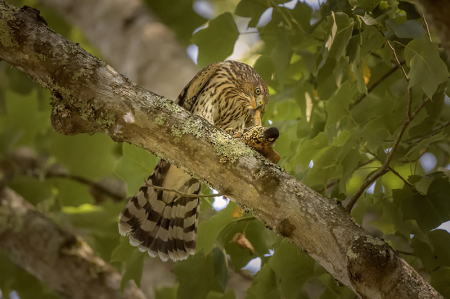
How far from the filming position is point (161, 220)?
3.29 metres

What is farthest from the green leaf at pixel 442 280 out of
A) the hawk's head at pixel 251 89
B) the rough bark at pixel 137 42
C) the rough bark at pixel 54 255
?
the rough bark at pixel 137 42

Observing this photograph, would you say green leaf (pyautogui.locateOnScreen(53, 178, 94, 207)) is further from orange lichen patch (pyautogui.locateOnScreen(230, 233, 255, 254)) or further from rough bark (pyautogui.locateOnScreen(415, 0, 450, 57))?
rough bark (pyautogui.locateOnScreen(415, 0, 450, 57))

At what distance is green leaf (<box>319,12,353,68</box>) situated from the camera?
6.51 feet

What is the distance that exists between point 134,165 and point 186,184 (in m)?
0.65

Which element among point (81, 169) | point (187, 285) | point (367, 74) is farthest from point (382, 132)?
point (81, 169)

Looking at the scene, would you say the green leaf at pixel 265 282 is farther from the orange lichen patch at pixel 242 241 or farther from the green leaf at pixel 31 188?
the green leaf at pixel 31 188

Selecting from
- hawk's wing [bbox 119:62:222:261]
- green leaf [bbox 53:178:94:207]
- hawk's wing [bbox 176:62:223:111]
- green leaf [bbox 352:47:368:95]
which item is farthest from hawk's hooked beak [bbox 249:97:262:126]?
green leaf [bbox 53:178:94:207]

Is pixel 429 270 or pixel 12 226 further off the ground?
pixel 429 270

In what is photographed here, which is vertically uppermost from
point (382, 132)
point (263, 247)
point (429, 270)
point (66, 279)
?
point (382, 132)

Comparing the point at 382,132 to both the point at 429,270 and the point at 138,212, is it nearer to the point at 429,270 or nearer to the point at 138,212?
the point at 429,270

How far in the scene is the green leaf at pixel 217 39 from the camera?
2713 mm

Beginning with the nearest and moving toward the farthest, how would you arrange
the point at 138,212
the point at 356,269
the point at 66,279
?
the point at 356,269 < the point at 138,212 < the point at 66,279

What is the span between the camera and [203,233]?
2.59 m

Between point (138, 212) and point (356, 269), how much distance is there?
6.48ft
